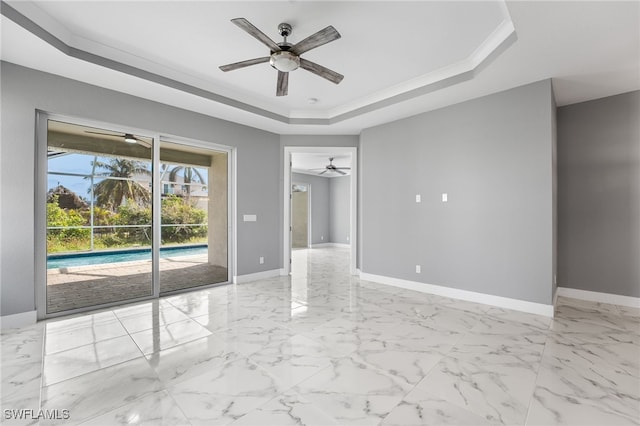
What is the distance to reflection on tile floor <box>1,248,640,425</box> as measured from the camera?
5.40ft

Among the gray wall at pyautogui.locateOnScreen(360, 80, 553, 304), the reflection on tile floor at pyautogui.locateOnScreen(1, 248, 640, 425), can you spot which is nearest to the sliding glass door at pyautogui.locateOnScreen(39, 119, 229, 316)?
the reflection on tile floor at pyautogui.locateOnScreen(1, 248, 640, 425)

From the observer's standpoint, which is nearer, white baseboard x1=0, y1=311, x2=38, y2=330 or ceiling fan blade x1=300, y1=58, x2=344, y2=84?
ceiling fan blade x1=300, y1=58, x2=344, y2=84

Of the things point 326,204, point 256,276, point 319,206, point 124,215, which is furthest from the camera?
point 326,204

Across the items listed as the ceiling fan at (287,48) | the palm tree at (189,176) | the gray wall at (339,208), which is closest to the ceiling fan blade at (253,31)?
the ceiling fan at (287,48)

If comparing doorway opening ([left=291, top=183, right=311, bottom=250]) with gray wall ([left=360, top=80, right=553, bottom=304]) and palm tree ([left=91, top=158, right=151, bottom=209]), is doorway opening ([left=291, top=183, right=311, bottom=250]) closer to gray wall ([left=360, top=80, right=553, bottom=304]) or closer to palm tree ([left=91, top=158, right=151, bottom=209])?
gray wall ([left=360, top=80, right=553, bottom=304])

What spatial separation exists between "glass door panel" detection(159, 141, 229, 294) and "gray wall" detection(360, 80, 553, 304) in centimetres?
272

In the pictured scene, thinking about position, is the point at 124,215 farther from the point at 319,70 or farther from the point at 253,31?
the point at 319,70

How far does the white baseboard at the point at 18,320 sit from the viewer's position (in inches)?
110

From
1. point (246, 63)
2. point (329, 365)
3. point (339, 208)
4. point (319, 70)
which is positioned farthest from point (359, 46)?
point (339, 208)

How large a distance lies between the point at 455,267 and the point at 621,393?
2155 mm

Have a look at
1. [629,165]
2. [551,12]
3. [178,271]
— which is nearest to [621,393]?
[551,12]

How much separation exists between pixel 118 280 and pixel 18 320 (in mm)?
1466

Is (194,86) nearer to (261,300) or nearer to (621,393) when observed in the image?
(261,300)

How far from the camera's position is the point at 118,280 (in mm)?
4328
